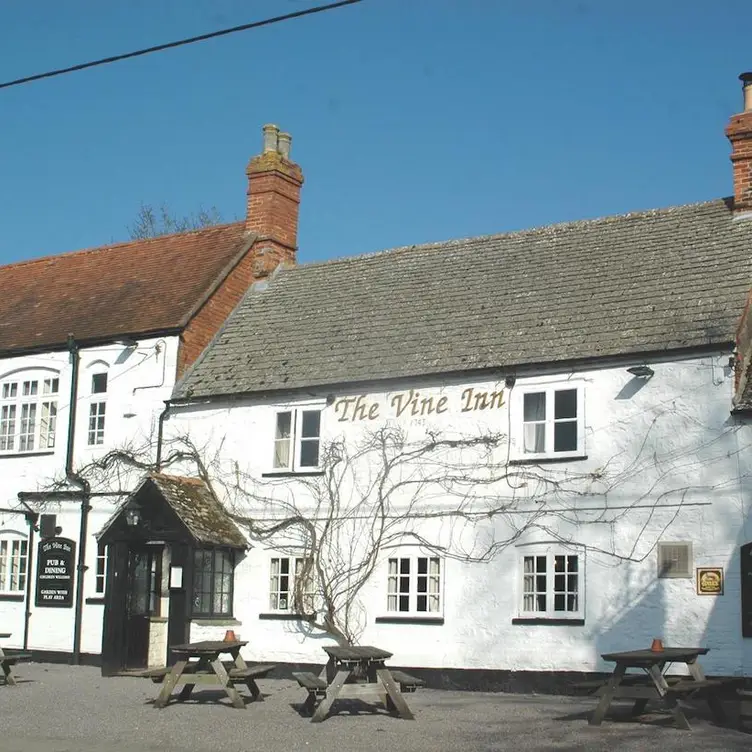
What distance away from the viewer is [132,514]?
20719 mm

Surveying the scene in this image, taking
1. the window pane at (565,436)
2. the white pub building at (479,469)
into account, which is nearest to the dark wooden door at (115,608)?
the white pub building at (479,469)

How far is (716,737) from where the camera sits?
1267 cm

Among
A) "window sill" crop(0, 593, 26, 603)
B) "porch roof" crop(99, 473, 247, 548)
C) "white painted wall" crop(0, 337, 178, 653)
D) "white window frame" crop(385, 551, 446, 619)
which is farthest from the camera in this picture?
"window sill" crop(0, 593, 26, 603)

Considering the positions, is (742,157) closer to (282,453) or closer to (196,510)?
(282,453)

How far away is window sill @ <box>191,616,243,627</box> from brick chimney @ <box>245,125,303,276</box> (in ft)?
25.9

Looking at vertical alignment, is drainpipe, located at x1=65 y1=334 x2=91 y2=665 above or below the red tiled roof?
below

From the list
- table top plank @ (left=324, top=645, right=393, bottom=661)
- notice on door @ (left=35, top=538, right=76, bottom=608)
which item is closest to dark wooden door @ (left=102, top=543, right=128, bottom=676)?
notice on door @ (left=35, top=538, right=76, bottom=608)

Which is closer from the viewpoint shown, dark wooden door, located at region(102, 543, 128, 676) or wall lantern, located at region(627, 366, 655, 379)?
wall lantern, located at region(627, 366, 655, 379)

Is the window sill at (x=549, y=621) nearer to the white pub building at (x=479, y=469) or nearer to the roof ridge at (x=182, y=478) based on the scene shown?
the white pub building at (x=479, y=469)

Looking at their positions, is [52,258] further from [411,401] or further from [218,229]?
[411,401]

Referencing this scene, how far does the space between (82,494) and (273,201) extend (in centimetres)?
756

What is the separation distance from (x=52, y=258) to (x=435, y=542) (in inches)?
557

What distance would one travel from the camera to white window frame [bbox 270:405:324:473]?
69.1ft

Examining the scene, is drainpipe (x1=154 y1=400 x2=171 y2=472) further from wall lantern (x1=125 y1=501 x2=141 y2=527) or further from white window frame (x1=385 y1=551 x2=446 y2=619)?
white window frame (x1=385 y1=551 x2=446 y2=619)
